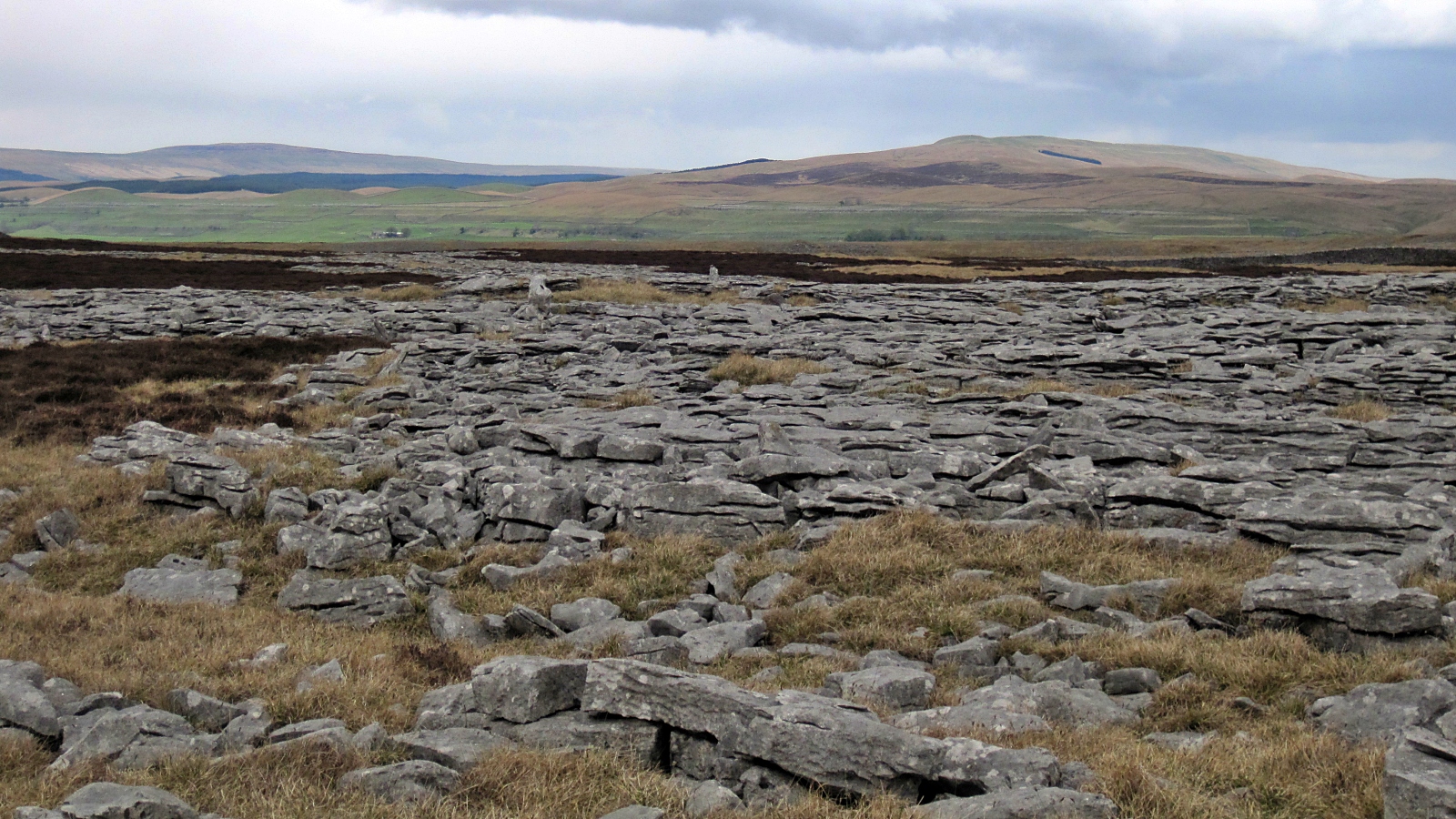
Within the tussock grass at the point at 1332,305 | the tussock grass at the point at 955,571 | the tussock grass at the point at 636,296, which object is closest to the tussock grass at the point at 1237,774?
the tussock grass at the point at 955,571

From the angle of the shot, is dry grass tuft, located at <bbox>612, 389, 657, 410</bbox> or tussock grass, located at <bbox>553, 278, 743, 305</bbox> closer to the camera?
dry grass tuft, located at <bbox>612, 389, 657, 410</bbox>

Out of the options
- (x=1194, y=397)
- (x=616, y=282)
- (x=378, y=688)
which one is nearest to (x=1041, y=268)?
(x=616, y=282)

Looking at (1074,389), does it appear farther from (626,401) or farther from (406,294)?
(406,294)

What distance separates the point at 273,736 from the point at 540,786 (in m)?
2.23

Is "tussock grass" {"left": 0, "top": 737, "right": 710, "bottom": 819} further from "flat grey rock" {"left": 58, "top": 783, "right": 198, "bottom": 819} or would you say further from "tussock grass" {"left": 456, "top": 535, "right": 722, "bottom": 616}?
"tussock grass" {"left": 456, "top": 535, "right": 722, "bottom": 616}

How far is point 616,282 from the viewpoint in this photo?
53875mm

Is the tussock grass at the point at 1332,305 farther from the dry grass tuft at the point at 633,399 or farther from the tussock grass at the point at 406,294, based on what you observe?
the tussock grass at the point at 406,294

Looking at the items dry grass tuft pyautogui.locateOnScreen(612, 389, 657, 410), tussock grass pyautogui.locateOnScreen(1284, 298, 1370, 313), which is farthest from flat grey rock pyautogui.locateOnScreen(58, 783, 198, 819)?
tussock grass pyautogui.locateOnScreen(1284, 298, 1370, 313)

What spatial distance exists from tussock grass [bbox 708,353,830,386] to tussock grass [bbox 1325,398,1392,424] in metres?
11.6

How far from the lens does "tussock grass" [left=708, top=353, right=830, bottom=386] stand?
24.6 metres

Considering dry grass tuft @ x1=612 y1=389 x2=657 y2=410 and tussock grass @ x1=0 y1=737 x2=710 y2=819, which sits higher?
dry grass tuft @ x1=612 y1=389 x2=657 y2=410

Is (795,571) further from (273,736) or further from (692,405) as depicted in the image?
(692,405)

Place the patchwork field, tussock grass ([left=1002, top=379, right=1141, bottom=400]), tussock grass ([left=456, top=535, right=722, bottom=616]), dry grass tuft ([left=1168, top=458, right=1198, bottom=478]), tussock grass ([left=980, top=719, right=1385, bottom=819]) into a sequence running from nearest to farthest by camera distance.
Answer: tussock grass ([left=980, top=719, right=1385, bottom=819]), the patchwork field, tussock grass ([left=456, top=535, right=722, bottom=616]), dry grass tuft ([left=1168, top=458, right=1198, bottom=478]), tussock grass ([left=1002, top=379, right=1141, bottom=400])

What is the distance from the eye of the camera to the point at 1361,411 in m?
19.7
